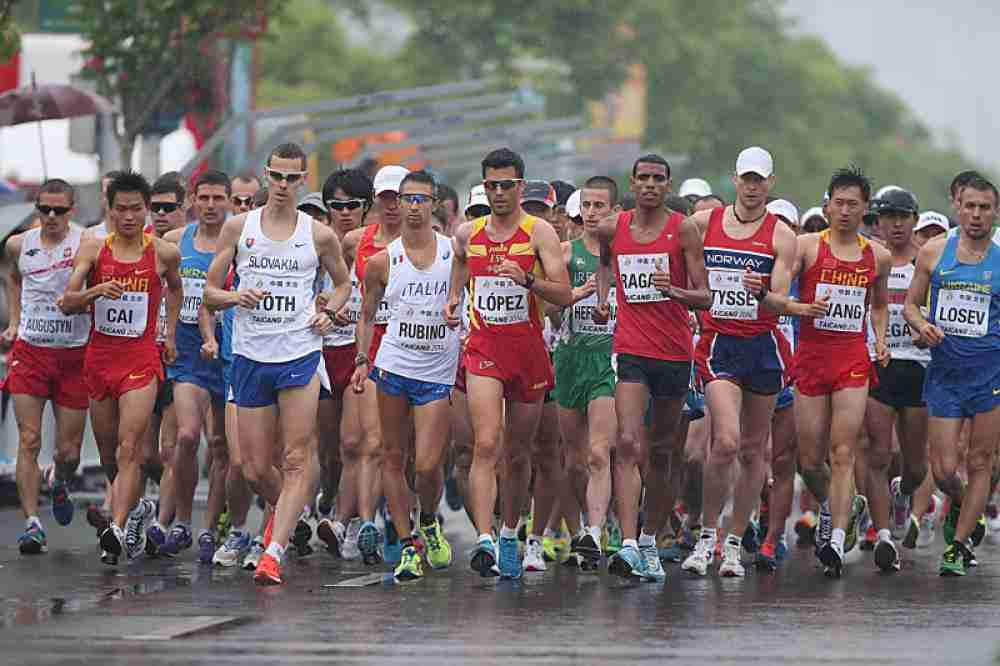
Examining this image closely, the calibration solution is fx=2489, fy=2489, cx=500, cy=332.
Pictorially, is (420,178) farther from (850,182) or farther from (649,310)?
(850,182)

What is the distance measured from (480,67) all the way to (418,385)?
1703 inches

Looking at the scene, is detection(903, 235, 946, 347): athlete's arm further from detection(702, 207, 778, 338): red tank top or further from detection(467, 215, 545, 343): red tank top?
detection(467, 215, 545, 343): red tank top

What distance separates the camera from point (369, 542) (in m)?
14.5

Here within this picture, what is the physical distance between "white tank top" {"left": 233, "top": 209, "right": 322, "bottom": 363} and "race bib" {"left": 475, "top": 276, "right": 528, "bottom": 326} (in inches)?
36.4

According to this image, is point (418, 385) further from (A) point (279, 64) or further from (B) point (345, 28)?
(B) point (345, 28)

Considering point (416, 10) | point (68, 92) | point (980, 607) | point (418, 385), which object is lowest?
point (980, 607)

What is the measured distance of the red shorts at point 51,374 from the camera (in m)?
15.3

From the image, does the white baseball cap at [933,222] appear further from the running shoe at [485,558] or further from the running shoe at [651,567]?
the running shoe at [485,558]

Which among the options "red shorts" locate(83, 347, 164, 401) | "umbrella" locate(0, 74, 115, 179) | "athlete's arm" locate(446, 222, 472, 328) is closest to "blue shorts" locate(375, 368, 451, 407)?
"athlete's arm" locate(446, 222, 472, 328)

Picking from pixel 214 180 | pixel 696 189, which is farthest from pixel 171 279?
pixel 696 189

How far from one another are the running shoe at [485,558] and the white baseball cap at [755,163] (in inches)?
106

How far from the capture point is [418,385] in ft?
44.9

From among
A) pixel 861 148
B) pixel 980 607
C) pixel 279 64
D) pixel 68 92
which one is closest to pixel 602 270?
pixel 980 607

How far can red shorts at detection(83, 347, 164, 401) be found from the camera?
14.5 meters
